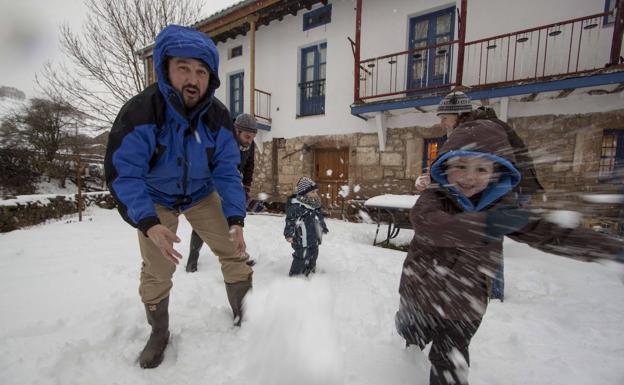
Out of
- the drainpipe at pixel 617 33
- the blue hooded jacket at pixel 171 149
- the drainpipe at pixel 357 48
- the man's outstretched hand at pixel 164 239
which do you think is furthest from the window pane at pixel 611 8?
the man's outstretched hand at pixel 164 239

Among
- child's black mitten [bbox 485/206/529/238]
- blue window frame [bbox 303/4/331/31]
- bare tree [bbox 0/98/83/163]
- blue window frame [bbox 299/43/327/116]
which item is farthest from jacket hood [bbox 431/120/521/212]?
bare tree [bbox 0/98/83/163]

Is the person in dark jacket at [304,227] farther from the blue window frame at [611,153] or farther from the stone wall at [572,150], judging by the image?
the blue window frame at [611,153]

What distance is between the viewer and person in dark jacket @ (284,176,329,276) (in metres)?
2.82

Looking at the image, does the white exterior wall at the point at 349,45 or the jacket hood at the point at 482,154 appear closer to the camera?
the jacket hood at the point at 482,154

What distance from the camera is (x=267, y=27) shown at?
337 inches

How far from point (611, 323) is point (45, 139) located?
19.9m

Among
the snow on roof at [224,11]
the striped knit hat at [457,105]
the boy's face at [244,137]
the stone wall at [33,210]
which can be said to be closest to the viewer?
the striped knit hat at [457,105]

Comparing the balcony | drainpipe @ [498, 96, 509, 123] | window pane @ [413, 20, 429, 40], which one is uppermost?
window pane @ [413, 20, 429, 40]

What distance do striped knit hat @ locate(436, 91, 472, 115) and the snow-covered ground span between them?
4.95ft

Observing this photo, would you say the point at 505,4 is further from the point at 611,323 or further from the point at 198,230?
the point at 198,230

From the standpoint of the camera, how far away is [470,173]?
3.91 ft

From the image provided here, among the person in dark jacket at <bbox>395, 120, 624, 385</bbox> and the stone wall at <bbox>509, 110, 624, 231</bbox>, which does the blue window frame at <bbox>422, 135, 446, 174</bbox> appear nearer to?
the stone wall at <bbox>509, 110, 624, 231</bbox>

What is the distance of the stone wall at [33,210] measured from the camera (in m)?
5.69

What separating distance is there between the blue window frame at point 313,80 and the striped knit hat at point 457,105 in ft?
18.4
